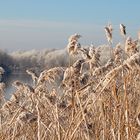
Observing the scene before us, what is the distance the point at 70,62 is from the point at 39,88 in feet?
1.83

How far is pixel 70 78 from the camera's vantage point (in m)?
2.75

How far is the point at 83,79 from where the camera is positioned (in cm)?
297

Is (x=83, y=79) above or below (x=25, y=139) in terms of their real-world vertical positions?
above

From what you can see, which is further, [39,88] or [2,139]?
[39,88]

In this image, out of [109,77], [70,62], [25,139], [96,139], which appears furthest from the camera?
[25,139]

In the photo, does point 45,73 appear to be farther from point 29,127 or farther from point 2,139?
point 29,127

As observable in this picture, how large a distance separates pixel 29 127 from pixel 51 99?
55cm

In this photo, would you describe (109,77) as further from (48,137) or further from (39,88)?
(39,88)

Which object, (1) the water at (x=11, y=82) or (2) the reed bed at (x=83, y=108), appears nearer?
(2) the reed bed at (x=83, y=108)

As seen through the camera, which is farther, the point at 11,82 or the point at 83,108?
the point at 11,82

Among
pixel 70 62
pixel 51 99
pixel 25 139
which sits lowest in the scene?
pixel 25 139

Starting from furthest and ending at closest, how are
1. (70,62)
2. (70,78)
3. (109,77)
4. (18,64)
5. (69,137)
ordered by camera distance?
(18,64) < (70,62) < (70,78) < (69,137) < (109,77)

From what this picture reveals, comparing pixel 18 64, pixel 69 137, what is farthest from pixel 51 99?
pixel 18 64

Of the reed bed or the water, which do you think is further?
the water
